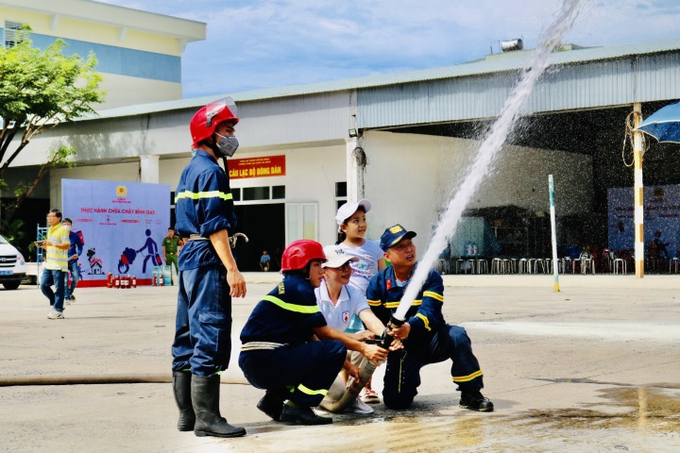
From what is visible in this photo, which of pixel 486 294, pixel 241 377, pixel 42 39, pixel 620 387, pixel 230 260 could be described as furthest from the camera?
pixel 42 39

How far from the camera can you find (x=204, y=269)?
595cm

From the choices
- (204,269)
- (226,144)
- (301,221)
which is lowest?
(204,269)

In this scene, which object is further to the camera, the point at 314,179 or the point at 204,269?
the point at 314,179

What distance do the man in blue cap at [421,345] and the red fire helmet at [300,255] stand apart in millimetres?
611

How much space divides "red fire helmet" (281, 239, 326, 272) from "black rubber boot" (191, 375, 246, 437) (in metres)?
0.87

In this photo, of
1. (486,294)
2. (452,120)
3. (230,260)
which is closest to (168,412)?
(230,260)

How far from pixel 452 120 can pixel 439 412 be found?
23261 mm

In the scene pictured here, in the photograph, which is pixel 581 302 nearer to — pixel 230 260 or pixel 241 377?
pixel 241 377

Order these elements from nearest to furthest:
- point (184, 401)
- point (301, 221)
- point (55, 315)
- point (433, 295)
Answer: point (184, 401)
point (433, 295)
point (55, 315)
point (301, 221)

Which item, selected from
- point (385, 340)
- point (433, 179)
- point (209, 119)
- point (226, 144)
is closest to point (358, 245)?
point (385, 340)

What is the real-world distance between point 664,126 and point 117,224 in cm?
1552

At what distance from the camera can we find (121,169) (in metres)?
41.7

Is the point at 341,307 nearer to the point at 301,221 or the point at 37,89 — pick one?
the point at 301,221

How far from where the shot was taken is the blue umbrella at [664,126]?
19.2m
